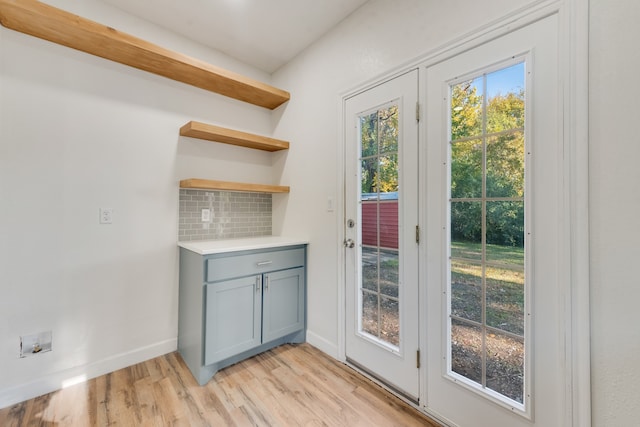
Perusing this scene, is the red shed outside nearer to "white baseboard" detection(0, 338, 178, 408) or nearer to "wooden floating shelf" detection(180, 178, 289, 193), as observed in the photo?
"wooden floating shelf" detection(180, 178, 289, 193)

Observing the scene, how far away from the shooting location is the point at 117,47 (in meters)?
1.86

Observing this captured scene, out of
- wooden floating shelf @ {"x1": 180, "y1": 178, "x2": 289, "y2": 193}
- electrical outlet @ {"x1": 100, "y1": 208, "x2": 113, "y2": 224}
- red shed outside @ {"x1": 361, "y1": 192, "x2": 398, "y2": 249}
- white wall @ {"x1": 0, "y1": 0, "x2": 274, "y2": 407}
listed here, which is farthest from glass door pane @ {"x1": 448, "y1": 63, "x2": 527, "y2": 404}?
electrical outlet @ {"x1": 100, "y1": 208, "x2": 113, "y2": 224}

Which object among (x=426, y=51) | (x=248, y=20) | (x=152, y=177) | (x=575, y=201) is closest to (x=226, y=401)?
(x=152, y=177)

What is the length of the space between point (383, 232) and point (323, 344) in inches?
44.7

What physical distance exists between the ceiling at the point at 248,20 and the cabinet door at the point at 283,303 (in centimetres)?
200

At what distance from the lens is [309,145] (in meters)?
2.43

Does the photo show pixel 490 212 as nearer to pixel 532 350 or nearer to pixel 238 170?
pixel 532 350

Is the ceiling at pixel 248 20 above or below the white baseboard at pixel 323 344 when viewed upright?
above

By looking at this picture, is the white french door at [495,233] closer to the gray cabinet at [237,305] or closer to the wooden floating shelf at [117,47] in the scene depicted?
the gray cabinet at [237,305]

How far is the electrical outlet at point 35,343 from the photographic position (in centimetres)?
170

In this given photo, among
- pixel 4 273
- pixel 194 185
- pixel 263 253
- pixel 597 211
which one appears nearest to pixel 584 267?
pixel 597 211

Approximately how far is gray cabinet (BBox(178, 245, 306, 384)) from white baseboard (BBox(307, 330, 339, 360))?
9 centimetres

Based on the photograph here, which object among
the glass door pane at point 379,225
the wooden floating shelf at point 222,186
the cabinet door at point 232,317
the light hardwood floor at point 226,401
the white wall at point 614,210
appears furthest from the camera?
the wooden floating shelf at point 222,186

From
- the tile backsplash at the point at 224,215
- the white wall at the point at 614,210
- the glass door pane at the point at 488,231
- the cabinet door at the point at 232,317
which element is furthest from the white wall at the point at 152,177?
the cabinet door at the point at 232,317
